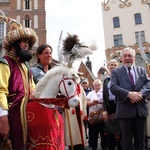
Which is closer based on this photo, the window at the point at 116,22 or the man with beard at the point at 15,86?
the man with beard at the point at 15,86

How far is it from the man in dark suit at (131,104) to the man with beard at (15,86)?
1465 millimetres

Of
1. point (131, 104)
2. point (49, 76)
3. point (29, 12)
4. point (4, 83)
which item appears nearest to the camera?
point (4, 83)

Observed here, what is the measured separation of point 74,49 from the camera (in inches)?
111

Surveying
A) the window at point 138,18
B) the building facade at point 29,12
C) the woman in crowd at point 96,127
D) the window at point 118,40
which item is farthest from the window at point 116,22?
the woman in crowd at point 96,127

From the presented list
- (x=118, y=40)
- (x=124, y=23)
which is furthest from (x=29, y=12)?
(x=118, y=40)

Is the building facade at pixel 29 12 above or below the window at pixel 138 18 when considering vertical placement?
above

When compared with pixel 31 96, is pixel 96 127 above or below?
below

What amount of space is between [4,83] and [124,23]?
1180 inches

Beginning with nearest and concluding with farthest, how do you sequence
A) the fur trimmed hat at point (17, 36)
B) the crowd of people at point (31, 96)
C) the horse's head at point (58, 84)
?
the crowd of people at point (31, 96) → the horse's head at point (58, 84) → the fur trimmed hat at point (17, 36)

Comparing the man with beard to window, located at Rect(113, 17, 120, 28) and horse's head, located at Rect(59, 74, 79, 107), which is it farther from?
window, located at Rect(113, 17, 120, 28)

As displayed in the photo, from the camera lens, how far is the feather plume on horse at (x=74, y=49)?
280 centimetres

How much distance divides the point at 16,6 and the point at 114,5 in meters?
19.2

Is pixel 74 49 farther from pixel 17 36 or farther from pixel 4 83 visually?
pixel 4 83

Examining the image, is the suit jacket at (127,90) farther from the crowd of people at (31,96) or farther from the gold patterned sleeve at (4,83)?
the gold patterned sleeve at (4,83)
